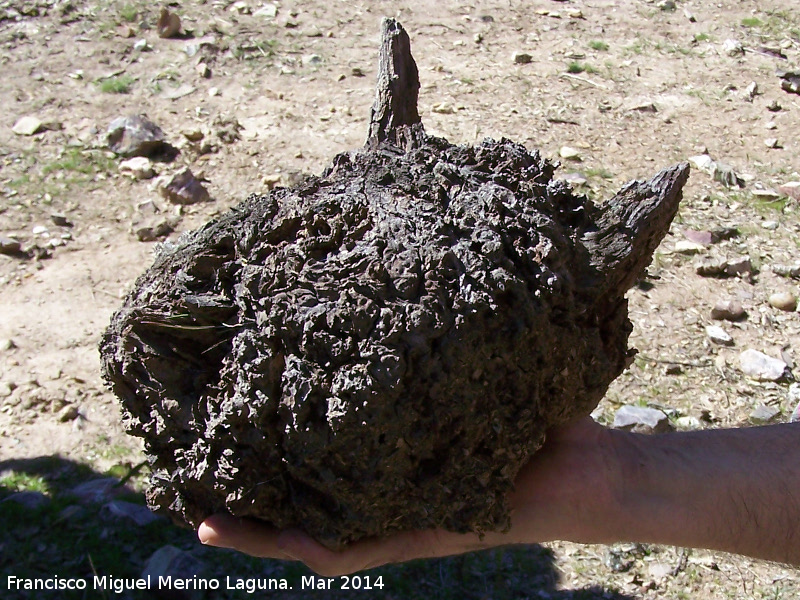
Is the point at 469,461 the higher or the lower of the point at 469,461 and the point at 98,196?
the higher

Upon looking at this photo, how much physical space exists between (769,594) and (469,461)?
168cm

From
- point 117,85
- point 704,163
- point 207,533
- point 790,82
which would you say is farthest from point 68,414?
point 790,82

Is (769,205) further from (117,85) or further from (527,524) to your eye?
(117,85)

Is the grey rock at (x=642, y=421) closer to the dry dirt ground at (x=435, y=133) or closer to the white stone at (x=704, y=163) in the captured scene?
the dry dirt ground at (x=435, y=133)

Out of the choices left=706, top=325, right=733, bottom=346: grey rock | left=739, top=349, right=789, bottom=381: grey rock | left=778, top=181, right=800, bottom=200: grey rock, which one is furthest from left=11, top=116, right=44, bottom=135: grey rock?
left=778, top=181, right=800, bottom=200: grey rock

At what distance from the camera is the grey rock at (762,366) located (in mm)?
3686

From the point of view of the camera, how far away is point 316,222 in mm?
1929

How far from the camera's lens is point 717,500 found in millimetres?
2162

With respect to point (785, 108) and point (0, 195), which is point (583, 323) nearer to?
point (0, 195)

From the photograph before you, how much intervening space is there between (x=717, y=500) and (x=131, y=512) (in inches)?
85.5

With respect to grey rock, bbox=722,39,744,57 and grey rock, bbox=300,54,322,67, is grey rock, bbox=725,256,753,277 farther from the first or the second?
grey rock, bbox=300,54,322,67

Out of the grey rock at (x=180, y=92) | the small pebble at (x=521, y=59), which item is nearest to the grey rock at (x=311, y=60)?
the grey rock at (x=180, y=92)

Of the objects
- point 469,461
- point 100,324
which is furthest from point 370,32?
point 469,461

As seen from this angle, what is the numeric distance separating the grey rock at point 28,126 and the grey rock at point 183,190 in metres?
1.16
